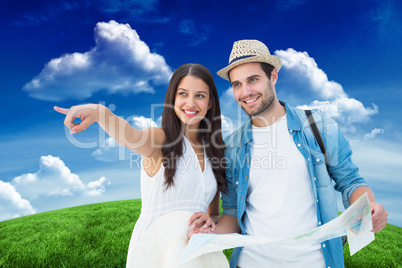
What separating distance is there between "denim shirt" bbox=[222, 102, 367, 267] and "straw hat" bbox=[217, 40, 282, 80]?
63 centimetres

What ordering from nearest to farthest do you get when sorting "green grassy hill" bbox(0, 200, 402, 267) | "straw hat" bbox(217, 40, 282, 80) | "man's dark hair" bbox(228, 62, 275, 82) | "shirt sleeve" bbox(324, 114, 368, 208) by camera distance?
"shirt sleeve" bbox(324, 114, 368, 208) < "straw hat" bbox(217, 40, 282, 80) < "man's dark hair" bbox(228, 62, 275, 82) < "green grassy hill" bbox(0, 200, 402, 267)

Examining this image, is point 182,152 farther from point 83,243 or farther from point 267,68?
point 83,243

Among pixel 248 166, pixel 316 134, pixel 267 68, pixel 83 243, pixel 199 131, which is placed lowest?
pixel 83 243

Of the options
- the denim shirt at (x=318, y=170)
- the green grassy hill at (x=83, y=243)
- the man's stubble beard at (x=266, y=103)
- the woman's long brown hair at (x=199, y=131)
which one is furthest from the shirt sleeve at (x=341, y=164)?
the green grassy hill at (x=83, y=243)

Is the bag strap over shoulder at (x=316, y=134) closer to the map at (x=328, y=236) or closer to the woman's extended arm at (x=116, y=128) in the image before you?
the map at (x=328, y=236)

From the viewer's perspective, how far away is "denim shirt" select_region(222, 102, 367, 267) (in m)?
3.41

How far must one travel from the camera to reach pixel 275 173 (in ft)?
11.5

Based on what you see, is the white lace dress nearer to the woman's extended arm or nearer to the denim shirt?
the woman's extended arm

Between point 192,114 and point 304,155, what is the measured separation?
1.36 meters

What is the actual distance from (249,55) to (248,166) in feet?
4.44

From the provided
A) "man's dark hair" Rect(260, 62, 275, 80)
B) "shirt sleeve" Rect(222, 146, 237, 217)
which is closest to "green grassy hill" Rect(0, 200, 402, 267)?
"shirt sleeve" Rect(222, 146, 237, 217)

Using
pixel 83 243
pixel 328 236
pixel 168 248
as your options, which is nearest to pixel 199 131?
pixel 168 248

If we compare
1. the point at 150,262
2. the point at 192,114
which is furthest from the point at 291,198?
the point at 150,262

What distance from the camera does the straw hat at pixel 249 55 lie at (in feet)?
12.4
